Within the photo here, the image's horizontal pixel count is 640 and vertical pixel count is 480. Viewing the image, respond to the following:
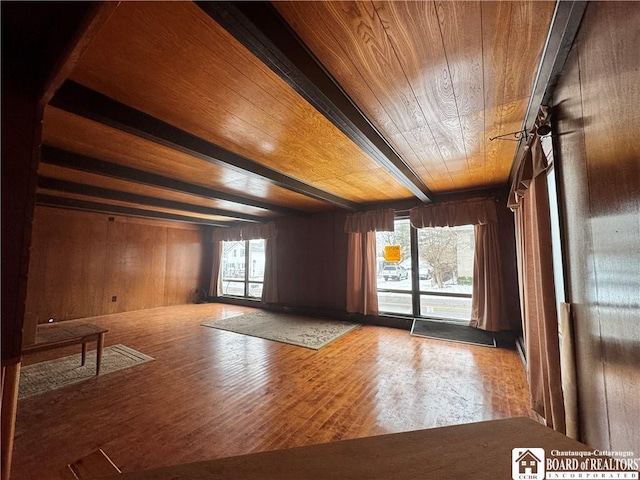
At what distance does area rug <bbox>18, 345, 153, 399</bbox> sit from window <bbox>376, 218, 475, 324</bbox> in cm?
390

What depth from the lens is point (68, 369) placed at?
111 inches

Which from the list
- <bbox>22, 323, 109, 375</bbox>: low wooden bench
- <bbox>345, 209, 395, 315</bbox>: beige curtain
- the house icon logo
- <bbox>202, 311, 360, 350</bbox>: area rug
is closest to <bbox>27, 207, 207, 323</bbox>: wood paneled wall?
<bbox>22, 323, 109, 375</bbox>: low wooden bench

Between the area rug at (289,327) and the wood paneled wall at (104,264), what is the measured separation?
253cm

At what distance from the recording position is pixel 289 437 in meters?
1.75

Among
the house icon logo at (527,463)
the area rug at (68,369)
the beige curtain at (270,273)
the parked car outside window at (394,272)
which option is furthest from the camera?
the beige curtain at (270,273)

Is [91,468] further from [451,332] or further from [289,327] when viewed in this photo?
[451,332]

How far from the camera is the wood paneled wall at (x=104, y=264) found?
4734 mm

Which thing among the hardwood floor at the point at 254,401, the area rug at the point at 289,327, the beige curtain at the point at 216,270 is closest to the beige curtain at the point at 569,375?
the hardwood floor at the point at 254,401

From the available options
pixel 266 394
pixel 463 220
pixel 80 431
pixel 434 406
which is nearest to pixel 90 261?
pixel 80 431

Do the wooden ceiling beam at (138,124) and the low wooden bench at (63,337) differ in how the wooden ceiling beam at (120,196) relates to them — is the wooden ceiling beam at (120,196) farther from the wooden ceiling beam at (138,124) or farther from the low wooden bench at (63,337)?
the wooden ceiling beam at (138,124)

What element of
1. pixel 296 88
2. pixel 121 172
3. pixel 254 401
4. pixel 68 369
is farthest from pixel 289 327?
pixel 296 88

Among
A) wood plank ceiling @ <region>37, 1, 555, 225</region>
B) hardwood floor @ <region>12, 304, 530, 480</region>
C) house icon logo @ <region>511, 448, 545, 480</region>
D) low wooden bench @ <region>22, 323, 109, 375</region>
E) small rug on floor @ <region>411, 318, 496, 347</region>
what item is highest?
wood plank ceiling @ <region>37, 1, 555, 225</region>

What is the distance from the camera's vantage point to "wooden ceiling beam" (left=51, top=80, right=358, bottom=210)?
148cm

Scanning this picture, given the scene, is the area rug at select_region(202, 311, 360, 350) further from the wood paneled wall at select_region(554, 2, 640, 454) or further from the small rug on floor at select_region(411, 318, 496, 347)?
the wood paneled wall at select_region(554, 2, 640, 454)
